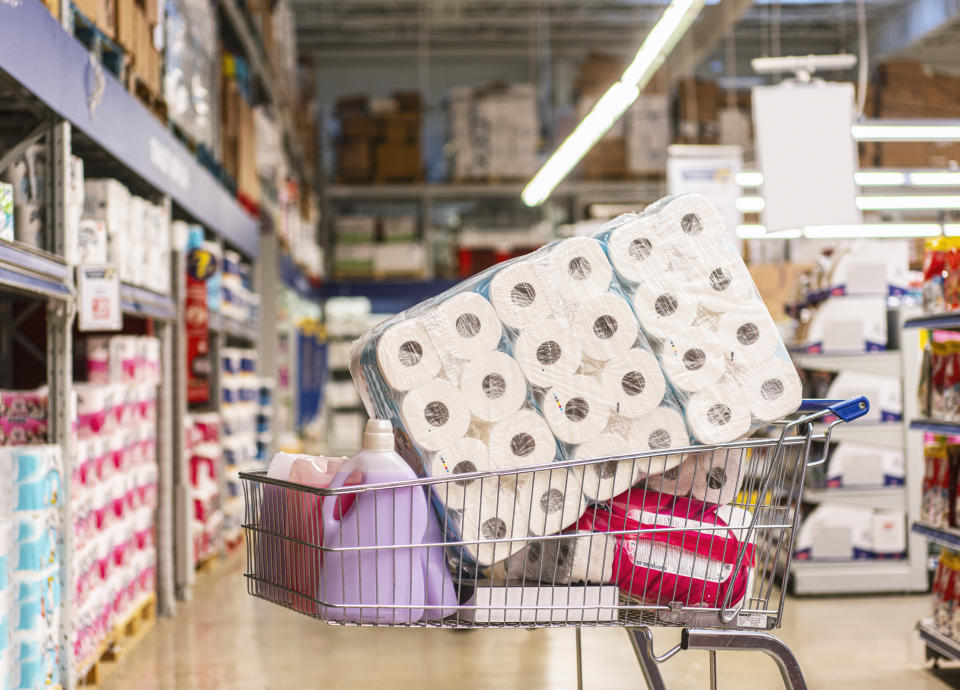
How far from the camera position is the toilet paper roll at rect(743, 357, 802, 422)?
7.14 ft

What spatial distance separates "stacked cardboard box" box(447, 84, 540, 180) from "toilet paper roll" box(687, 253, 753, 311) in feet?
41.3

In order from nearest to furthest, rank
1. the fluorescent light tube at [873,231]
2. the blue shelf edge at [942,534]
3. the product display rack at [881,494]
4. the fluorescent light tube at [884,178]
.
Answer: the blue shelf edge at [942,534], the product display rack at [881,494], the fluorescent light tube at [873,231], the fluorescent light tube at [884,178]

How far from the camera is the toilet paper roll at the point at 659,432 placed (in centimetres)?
217

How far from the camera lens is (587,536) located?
85.1 inches

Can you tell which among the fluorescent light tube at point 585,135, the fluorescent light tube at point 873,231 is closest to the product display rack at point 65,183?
the fluorescent light tube at point 585,135

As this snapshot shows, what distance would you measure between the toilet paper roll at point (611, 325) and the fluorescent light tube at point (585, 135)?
5.02 meters

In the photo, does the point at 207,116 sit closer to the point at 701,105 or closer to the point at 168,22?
the point at 168,22

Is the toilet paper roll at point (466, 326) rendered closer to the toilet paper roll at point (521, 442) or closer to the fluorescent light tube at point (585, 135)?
the toilet paper roll at point (521, 442)

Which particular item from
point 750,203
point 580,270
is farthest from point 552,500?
point 750,203

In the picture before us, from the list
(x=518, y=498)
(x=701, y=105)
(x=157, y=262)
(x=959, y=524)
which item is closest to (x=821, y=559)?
(x=959, y=524)

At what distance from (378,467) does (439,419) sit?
17 centimetres

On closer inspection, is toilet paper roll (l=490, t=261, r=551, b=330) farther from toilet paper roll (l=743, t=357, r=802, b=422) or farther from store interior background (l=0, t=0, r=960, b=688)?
store interior background (l=0, t=0, r=960, b=688)

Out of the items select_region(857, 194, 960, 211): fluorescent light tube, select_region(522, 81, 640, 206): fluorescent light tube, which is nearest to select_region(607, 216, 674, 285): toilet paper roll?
select_region(522, 81, 640, 206): fluorescent light tube

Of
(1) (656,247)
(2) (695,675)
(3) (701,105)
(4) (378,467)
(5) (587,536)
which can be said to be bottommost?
(2) (695,675)
